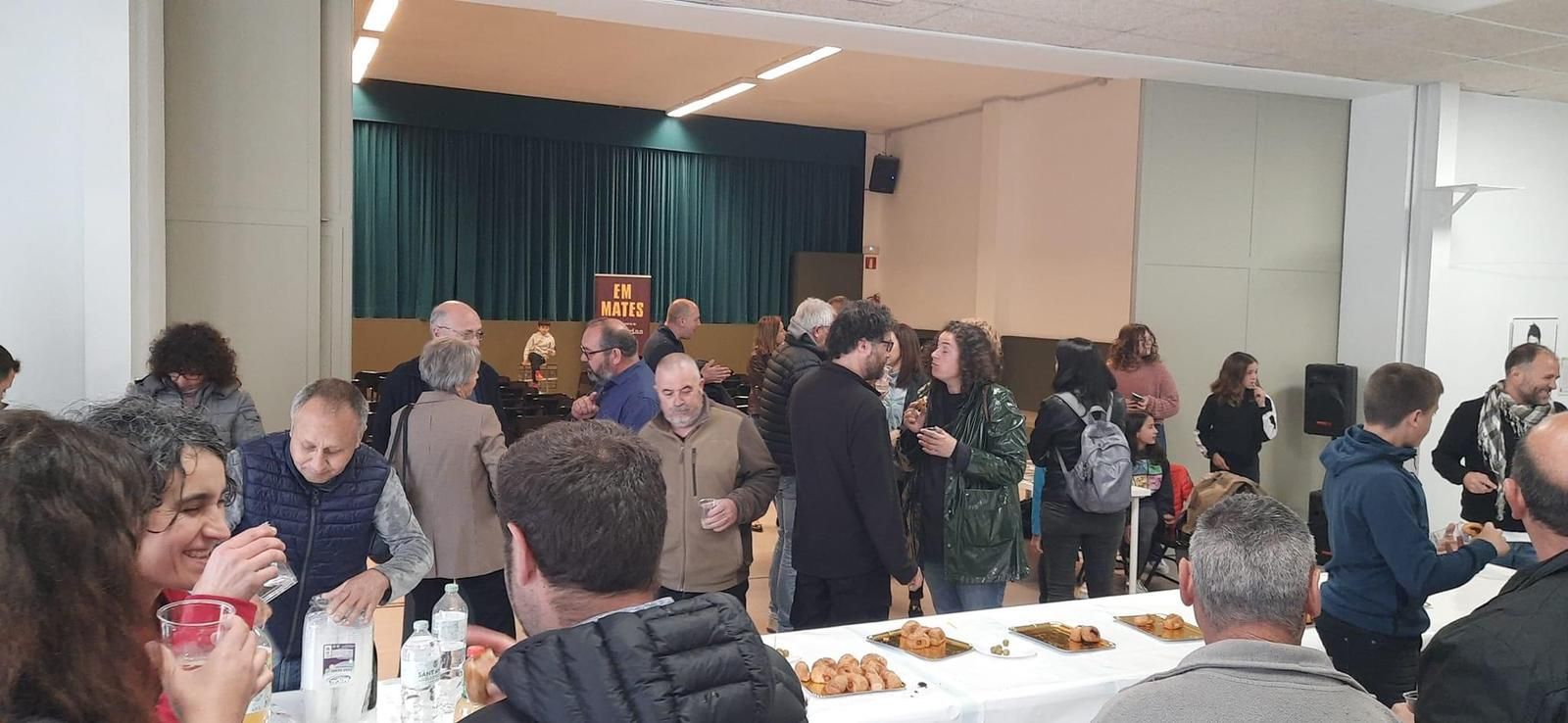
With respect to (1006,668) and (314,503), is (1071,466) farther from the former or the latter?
(314,503)

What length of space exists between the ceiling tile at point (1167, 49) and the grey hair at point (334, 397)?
456cm

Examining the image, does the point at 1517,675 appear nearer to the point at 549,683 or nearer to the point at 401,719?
the point at 549,683

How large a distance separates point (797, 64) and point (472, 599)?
6053 millimetres

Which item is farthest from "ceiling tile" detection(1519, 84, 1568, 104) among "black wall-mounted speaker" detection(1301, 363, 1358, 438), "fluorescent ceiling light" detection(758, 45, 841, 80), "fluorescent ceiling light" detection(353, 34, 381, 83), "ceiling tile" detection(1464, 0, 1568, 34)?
"fluorescent ceiling light" detection(353, 34, 381, 83)

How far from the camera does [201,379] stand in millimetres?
3846

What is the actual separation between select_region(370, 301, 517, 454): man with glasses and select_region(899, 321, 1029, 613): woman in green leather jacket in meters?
1.73

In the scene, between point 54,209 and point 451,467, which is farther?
point 54,209

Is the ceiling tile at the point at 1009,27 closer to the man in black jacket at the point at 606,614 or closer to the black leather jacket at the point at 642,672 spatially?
the man in black jacket at the point at 606,614

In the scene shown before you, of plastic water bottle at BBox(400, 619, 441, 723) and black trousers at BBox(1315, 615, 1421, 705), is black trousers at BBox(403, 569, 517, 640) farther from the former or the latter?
black trousers at BBox(1315, 615, 1421, 705)

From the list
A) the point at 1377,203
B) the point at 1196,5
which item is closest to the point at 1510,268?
the point at 1377,203

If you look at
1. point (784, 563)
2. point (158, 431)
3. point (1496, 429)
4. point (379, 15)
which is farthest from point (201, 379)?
point (1496, 429)

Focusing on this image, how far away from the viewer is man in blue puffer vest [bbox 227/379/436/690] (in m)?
2.71

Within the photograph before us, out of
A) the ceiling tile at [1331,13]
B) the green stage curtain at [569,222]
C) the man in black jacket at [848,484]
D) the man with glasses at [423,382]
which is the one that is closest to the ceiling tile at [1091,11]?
the ceiling tile at [1331,13]

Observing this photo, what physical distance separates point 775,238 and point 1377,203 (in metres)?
7.44
